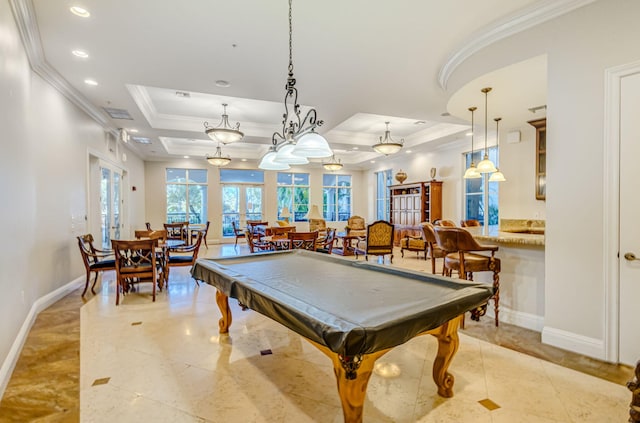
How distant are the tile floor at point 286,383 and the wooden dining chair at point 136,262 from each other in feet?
3.55

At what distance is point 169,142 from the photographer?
31.3ft

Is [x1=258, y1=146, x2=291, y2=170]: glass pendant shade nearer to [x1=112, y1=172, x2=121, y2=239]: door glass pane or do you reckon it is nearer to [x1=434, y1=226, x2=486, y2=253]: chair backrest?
[x1=434, y1=226, x2=486, y2=253]: chair backrest

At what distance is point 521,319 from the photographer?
3.46 metres

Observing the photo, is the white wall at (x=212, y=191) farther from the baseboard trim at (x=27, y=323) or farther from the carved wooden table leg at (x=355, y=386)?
the carved wooden table leg at (x=355, y=386)

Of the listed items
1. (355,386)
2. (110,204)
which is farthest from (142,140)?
(355,386)

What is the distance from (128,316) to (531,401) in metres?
4.20

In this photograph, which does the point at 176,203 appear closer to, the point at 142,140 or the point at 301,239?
the point at 142,140

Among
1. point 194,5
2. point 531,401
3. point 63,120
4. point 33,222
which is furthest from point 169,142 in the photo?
point 531,401

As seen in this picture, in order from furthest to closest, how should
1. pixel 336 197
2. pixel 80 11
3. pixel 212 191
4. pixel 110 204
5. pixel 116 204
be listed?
pixel 336 197
pixel 212 191
pixel 116 204
pixel 110 204
pixel 80 11

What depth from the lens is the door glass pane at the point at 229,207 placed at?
11.4 metres

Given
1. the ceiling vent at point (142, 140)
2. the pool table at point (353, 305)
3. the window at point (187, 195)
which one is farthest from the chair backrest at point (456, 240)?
the window at point (187, 195)

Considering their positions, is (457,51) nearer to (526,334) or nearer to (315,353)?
(526,334)

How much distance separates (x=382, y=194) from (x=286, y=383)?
1022 centimetres

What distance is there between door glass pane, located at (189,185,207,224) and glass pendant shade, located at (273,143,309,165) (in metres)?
8.66
